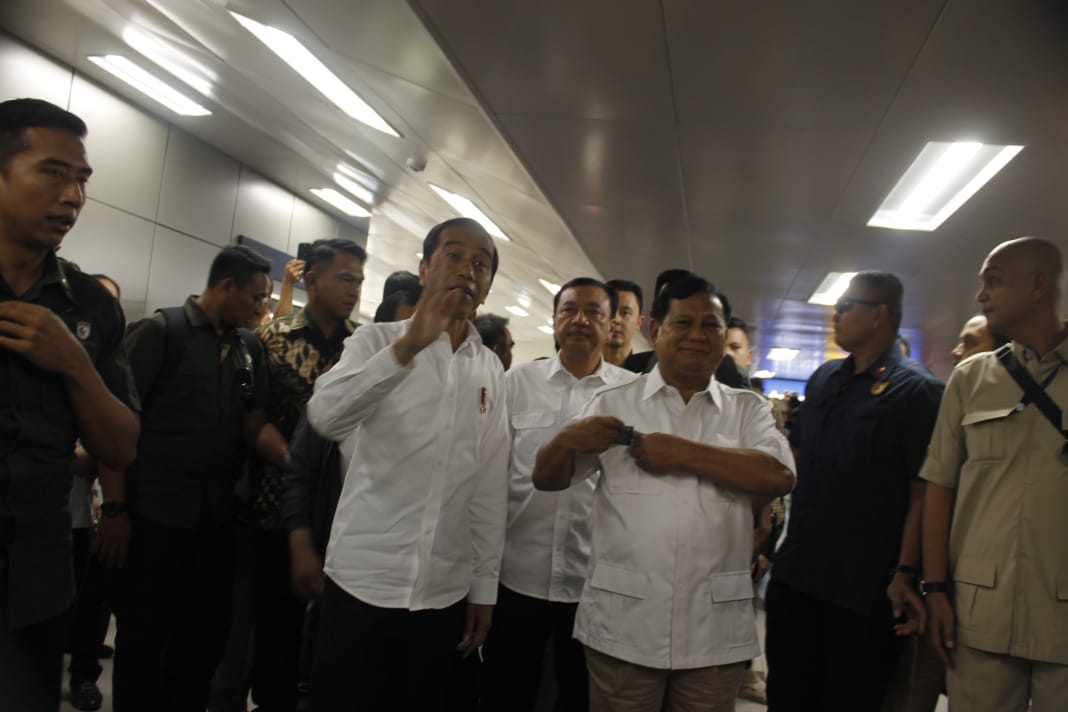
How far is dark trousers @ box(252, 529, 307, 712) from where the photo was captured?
2.46 m

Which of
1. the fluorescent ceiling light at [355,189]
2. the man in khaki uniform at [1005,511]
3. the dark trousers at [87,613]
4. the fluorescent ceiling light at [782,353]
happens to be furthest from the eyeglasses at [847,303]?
the fluorescent ceiling light at [782,353]

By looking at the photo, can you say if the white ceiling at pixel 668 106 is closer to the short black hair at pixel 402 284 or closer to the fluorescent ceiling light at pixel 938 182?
the fluorescent ceiling light at pixel 938 182

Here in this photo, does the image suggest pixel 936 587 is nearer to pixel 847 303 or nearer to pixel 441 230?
pixel 847 303

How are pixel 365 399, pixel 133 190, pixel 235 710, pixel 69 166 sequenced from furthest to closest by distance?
pixel 133 190 → pixel 235 710 → pixel 365 399 → pixel 69 166

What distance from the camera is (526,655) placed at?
2.17 metres

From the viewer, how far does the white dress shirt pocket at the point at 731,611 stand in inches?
66.3

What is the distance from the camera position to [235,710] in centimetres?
284

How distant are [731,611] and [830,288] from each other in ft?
23.2

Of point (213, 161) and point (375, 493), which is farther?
point (213, 161)

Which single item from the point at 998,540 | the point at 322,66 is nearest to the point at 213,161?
the point at 322,66

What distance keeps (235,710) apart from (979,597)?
290 centimetres

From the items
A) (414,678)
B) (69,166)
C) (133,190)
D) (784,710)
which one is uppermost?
(133,190)

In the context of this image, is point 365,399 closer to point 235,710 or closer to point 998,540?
point 998,540

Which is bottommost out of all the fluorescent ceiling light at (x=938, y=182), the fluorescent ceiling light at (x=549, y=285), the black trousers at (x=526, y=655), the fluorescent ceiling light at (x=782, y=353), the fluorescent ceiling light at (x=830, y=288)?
the black trousers at (x=526, y=655)
